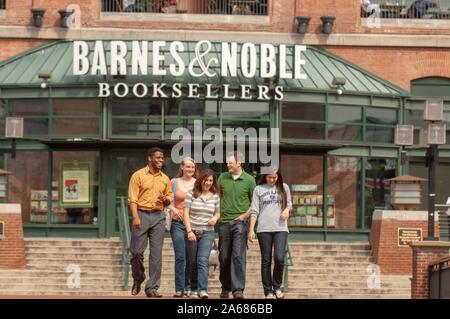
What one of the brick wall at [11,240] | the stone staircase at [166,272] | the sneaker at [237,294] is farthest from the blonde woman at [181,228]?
the brick wall at [11,240]

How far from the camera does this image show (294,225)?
35.1 meters

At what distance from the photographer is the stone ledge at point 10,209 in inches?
1256

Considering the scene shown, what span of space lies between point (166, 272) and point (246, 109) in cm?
604

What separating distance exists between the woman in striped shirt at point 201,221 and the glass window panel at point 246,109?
1462 centimetres

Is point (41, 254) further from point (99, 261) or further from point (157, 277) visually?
point (157, 277)

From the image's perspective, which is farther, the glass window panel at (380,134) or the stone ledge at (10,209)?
the glass window panel at (380,134)

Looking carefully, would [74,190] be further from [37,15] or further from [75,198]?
[37,15]

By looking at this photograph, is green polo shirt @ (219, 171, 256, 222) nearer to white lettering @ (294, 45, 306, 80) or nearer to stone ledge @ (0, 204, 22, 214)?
stone ledge @ (0, 204, 22, 214)

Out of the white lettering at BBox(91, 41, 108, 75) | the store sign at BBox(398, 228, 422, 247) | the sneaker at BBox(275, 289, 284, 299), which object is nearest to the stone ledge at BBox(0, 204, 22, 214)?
the white lettering at BBox(91, 41, 108, 75)

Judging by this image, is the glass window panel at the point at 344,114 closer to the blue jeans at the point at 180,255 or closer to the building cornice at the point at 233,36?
the building cornice at the point at 233,36

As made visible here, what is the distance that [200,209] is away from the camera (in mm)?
20031

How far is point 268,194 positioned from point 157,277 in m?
1.96

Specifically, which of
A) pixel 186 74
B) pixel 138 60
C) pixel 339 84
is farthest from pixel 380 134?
pixel 138 60

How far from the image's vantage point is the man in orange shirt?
1994cm
